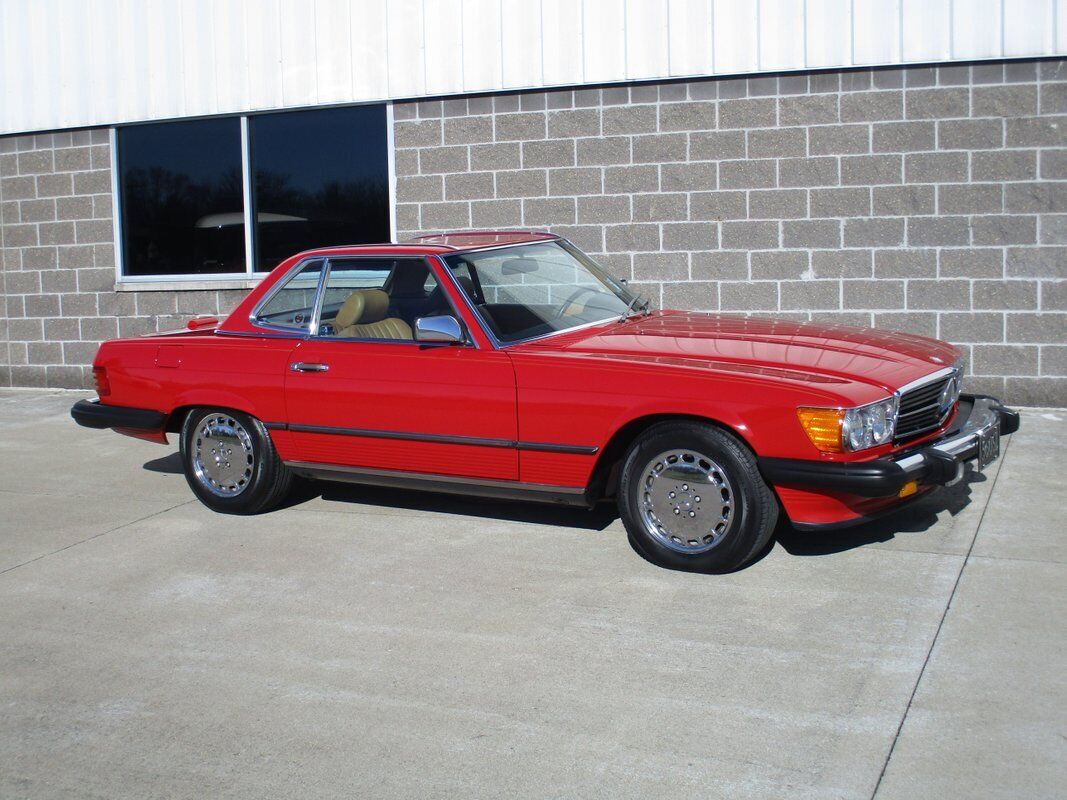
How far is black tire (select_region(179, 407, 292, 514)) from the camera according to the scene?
22.4 ft

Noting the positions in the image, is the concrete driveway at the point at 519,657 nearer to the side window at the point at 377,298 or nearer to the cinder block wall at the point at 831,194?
the side window at the point at 377,298

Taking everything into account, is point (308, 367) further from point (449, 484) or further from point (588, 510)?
point (588, 510)

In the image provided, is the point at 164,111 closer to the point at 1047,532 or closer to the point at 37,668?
the point at 37,668

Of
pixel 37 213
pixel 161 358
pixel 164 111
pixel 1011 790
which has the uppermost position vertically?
pixel 164 111

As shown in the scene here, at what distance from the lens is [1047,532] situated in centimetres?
608

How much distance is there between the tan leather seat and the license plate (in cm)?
292

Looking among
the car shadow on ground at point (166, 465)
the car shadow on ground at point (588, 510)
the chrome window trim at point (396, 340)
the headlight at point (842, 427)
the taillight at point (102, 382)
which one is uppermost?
the chrome window trim at point (396, 340)

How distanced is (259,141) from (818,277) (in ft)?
17.5

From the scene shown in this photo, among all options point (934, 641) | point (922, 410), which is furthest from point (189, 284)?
point (934, 641)

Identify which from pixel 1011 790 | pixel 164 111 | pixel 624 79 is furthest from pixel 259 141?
pixel 1011 790

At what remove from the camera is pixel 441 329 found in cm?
614

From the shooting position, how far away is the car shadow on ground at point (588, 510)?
6.04 meters

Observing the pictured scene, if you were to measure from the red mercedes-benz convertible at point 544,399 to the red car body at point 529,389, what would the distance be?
0.01 metres

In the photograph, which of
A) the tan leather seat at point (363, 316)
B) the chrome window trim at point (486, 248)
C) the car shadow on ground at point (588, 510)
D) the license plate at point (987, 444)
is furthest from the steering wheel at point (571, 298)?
the license plate at point (987, 444)
